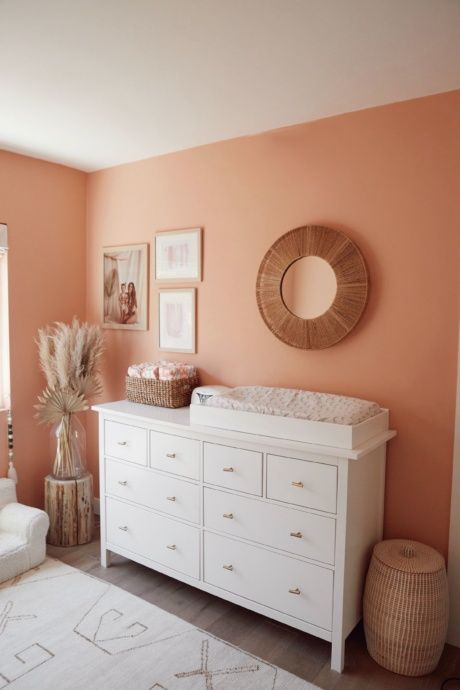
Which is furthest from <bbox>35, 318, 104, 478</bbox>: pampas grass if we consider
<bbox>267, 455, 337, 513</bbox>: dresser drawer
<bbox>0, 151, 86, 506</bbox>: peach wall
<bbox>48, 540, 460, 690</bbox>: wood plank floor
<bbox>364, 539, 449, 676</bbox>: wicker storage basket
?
<bbox>364, 539, 449, 676</bbox>: wicker storage basket

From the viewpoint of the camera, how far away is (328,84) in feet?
7.29

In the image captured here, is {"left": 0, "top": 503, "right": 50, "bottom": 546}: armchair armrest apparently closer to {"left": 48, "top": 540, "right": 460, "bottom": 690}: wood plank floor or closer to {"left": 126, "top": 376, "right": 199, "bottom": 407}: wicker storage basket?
{"left": 48, "top": 540, "right": 460, "bottom": 690}: wood plank floor

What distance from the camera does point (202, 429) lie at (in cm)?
249

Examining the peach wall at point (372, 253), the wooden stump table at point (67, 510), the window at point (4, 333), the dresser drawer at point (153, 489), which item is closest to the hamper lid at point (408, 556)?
the peach wall at point (372, 253)

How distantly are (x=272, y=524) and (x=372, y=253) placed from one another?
4.53ft

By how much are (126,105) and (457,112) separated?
153cm

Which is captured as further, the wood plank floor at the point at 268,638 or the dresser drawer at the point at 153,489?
the dresser drawer at the point at 153,489

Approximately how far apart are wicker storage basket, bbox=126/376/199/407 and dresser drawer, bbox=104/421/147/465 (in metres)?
→ 0.23

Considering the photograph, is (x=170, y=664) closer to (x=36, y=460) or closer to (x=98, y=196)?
(x=36, y=460)

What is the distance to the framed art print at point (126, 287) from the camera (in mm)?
3463

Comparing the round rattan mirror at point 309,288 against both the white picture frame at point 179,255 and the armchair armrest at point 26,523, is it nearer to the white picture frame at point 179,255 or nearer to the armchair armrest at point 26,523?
the white picture frame at point 179,255

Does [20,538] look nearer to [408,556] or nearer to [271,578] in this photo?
[271,578]

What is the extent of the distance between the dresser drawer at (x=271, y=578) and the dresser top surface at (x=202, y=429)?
1.72 feet

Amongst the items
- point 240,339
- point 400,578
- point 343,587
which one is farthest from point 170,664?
point 240,339
